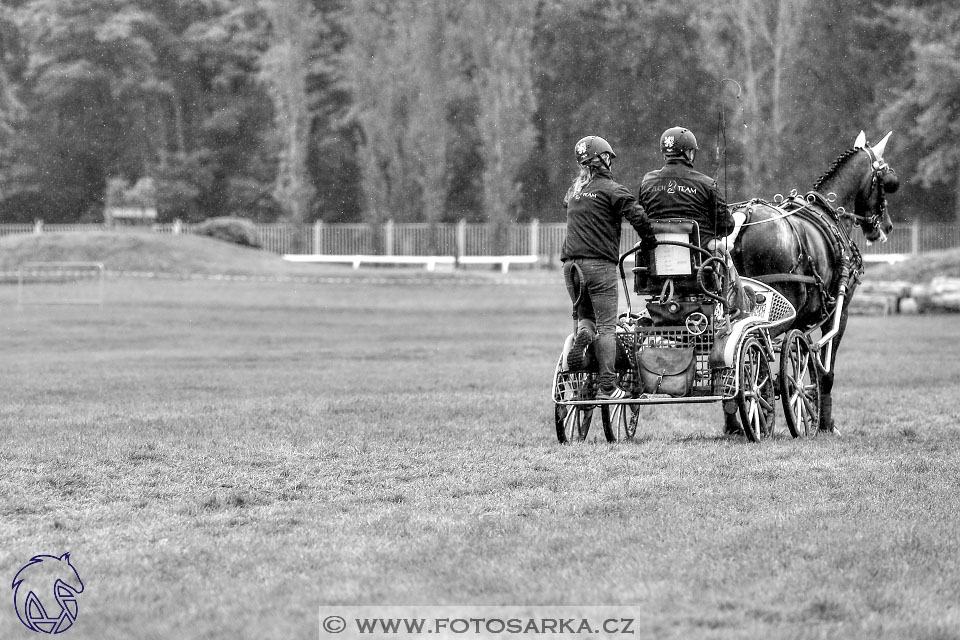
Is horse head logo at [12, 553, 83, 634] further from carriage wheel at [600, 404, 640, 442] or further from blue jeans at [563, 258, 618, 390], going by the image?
carriage wheel at [600, 404, 640, 442]

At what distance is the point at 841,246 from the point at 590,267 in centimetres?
295

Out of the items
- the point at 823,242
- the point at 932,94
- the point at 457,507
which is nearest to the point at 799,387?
the point at 823,242

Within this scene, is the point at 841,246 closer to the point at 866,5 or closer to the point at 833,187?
the point at 833,187

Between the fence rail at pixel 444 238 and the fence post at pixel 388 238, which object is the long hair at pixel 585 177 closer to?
the fence rail at pixel 444 238

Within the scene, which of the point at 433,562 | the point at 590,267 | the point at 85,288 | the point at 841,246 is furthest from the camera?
the point at 85,288

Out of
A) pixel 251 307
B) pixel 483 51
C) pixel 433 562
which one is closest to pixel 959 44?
pixel 483 51

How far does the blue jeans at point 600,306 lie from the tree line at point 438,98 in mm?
36275

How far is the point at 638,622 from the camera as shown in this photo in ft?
17.0

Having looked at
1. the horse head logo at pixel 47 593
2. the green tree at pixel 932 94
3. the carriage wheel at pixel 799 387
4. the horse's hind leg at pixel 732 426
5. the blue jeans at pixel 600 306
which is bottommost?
the horse's hind leg at pixel 732 426

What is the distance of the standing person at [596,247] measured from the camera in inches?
395

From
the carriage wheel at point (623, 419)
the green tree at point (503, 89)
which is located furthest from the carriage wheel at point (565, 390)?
the green tree at point (503, 89)

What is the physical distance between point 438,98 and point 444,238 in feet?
16.9

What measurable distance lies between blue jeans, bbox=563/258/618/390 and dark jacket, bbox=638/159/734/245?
0.62m

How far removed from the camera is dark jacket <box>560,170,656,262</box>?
32.8ft
